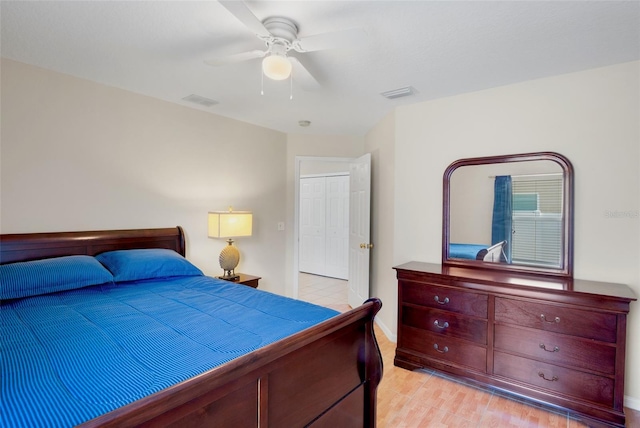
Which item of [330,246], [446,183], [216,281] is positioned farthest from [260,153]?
[330,246]

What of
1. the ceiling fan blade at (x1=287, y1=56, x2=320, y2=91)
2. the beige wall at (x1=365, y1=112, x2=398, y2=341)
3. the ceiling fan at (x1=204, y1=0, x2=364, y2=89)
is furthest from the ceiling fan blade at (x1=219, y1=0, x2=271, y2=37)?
the beige wall at (x1=365, y1=112, x2=398, y2=341)

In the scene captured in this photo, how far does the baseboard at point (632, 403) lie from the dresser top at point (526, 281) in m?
0.78

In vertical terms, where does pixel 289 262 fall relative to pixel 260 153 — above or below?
below

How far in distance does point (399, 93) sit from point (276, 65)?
1.52m

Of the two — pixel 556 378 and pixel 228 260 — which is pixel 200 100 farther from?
pixel 556 378

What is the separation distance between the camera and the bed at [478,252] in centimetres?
272

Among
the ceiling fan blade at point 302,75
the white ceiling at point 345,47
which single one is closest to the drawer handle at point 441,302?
the white ceiling at point 345,47

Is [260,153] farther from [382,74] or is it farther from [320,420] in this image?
[320,420]

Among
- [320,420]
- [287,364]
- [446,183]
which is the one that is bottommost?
[320,420]

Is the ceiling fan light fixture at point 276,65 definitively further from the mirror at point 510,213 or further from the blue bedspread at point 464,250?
the blue bedspread at point 464,250

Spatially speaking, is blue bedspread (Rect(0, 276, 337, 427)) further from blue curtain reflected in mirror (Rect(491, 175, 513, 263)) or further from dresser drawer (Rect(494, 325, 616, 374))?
blue curtain reflected in mirror (Rect(491, 175, 513, 263))

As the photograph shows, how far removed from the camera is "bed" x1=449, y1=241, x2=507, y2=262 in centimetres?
272

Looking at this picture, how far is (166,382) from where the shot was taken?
1.03m

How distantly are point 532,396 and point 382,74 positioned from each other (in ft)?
8.25
